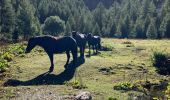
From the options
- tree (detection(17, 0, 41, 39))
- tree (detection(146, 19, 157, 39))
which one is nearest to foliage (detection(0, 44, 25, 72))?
tree (detection(17, 0, 41, 39))

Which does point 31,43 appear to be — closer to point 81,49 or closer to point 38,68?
point 38,68

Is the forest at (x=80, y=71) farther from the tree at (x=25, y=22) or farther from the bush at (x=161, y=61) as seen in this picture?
the tree at (x=25, y=22)

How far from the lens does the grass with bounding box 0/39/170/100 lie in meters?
29.5

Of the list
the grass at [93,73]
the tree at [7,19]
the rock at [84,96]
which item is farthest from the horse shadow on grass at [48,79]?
the tree at [7,19]

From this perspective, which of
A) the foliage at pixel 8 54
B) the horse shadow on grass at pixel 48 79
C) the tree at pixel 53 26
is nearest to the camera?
the horse shadow on grass at pixel 48 79

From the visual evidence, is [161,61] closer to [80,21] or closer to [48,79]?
[48,79]

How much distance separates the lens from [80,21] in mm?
109188

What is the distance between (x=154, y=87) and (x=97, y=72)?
645cm

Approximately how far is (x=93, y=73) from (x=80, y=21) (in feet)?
243

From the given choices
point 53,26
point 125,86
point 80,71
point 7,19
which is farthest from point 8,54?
point 53,26

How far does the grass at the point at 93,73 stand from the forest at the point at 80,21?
23.6 m

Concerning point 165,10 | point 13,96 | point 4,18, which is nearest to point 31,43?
point 13,96

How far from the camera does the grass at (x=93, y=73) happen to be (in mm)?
29484

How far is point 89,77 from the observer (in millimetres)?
34438
